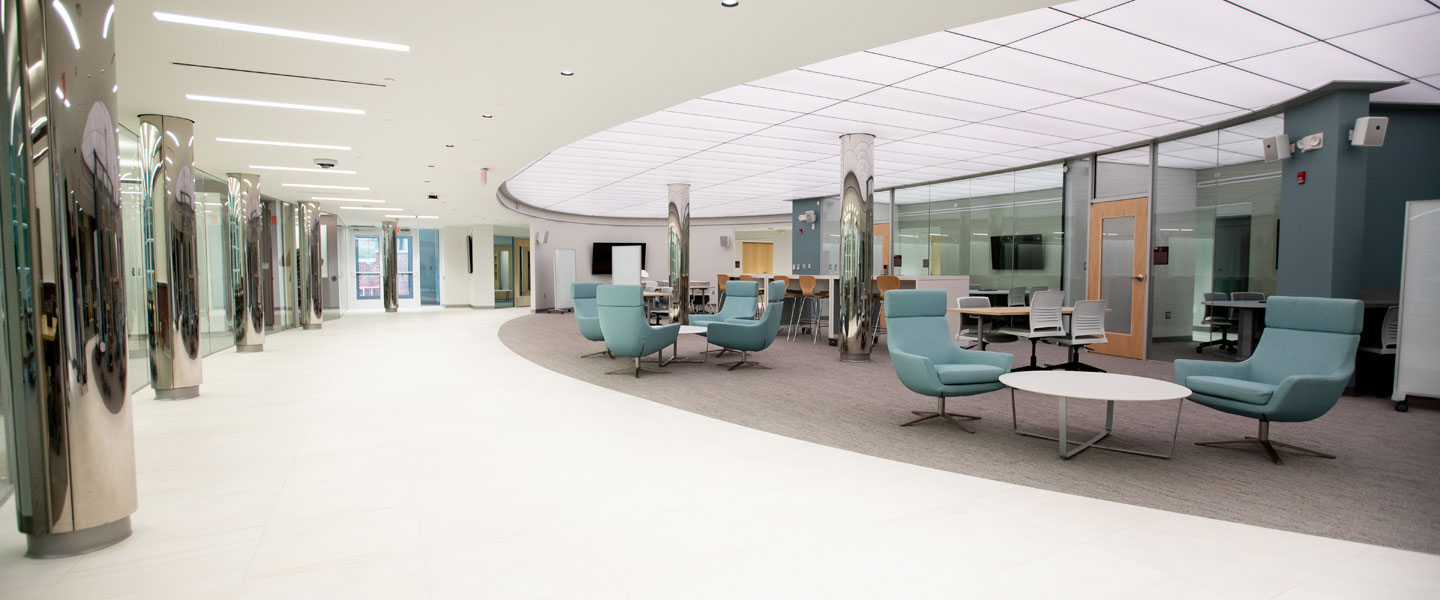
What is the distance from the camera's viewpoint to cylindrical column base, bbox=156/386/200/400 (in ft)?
19.4

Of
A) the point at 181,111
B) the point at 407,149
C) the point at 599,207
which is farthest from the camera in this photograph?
the point at 599,207

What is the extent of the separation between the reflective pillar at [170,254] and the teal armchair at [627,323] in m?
3.71

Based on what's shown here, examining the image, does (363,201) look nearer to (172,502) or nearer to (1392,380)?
(172,502)

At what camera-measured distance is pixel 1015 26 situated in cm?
481

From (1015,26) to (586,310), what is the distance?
6469 millimetres

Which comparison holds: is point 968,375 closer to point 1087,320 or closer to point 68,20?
point 1087,320

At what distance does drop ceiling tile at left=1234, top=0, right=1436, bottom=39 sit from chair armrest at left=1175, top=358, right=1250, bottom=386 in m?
2.47

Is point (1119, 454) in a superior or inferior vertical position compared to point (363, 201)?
inferior

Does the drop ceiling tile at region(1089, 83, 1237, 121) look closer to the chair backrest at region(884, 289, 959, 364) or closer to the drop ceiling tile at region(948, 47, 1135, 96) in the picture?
the drop ceiling tile at region(948, 47, 1135, 96)

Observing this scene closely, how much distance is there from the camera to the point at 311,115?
591 cm

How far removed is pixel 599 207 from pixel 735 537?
A: 16191 mm

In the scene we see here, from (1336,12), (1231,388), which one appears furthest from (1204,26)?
(1231,388)

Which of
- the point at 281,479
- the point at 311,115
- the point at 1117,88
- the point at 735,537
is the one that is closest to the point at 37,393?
the point at 281,479

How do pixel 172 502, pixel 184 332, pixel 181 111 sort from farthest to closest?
pixel 184 332 < pixel 181 111 < pixel 172 502
